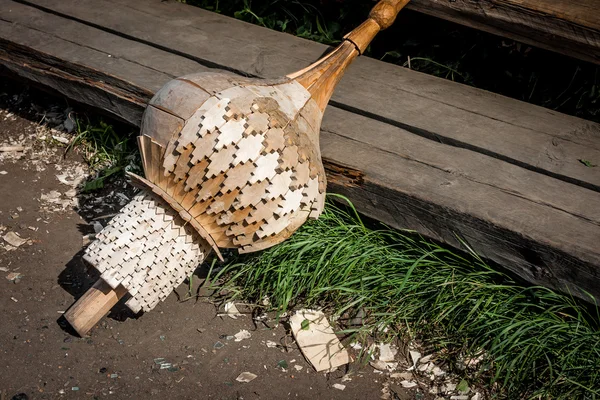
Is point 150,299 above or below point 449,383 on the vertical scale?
above

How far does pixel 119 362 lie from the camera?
8.01 ft

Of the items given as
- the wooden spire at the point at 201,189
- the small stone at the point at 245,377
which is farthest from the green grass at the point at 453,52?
the small stone at the point at 245,377

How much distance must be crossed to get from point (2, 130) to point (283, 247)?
1.73m

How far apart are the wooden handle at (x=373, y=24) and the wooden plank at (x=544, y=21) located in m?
0.36

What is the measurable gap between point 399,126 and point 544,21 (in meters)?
0.77

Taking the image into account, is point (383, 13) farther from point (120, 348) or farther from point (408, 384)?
point (120, 348)

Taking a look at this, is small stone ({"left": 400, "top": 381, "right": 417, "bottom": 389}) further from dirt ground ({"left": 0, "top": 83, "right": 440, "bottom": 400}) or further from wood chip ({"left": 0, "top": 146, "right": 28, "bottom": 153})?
wood chip ({"left": 0, "top": 146, "right": 28, "bottom": 153})

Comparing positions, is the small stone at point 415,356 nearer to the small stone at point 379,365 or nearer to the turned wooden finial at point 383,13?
the small stone at point 379,365

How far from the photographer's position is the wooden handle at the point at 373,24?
281 centimetres

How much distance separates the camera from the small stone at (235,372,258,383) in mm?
2422

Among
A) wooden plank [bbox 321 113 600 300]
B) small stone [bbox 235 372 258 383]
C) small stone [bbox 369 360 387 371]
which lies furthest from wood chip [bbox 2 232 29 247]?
small stone [bbox 369 360 387 371]

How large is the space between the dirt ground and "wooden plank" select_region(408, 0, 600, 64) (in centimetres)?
159

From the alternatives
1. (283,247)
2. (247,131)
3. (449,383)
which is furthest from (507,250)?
(247,131)

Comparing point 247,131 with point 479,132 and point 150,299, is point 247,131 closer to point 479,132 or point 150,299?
point 150,299
